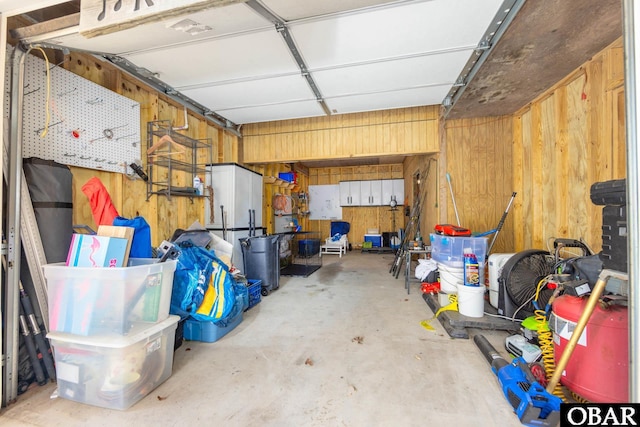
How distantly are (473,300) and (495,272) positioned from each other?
0.40m

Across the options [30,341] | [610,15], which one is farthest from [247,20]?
[30,341]

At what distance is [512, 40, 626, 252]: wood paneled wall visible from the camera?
1875 mm

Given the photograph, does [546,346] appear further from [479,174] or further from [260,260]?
[260,260]

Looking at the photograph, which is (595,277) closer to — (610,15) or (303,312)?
(610,15)

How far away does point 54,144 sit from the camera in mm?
1840

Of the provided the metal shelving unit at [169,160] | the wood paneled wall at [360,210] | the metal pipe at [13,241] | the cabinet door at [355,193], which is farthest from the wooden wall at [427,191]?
the metal pipe at [13,241]

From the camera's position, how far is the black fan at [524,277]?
2.09 metres

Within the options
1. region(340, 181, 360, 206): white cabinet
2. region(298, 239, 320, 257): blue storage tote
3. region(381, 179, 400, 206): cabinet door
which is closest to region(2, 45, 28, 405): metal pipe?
region(298, 239, 320, 257): blue storage tote

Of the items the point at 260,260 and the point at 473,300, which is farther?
the point at 260,260

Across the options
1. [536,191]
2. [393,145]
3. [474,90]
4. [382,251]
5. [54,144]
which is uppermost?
[474,90]

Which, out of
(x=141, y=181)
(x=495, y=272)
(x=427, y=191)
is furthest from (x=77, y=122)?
(x=427, y=191)

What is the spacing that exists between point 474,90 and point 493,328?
228 cm

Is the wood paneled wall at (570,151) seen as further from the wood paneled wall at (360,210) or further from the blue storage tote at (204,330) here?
the wood paneled wall at (360,210)

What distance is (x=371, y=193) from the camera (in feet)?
25.1
